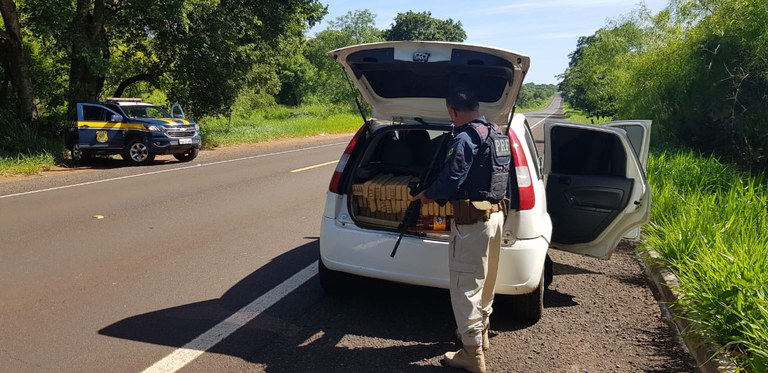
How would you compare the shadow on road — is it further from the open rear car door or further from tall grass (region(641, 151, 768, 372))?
tall grass (region(641, 151, 768, 372))

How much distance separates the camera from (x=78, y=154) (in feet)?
50.3

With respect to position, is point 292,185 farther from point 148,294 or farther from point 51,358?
point 51,358

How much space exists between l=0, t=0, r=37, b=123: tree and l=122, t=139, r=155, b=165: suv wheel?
14.7 ft

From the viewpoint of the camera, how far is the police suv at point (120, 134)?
1502cm

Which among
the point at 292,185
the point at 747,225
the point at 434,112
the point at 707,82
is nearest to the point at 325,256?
the point at 434,112

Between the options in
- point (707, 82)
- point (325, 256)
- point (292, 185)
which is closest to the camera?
point (325, 256)

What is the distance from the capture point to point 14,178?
12828 millimetres

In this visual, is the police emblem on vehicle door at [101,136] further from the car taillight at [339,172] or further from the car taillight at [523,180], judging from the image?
the car taillight at [523,180]

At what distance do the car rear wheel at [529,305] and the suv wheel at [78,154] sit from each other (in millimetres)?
14034

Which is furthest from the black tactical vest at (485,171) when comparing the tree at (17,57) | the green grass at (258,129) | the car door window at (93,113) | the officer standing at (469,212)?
the green grass at (258,129)

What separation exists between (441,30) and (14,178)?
87.1 meters

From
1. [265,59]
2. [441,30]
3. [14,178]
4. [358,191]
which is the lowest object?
[14,178]

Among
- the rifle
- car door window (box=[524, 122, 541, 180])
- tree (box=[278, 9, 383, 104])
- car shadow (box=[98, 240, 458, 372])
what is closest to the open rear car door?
car door window (box=[524, 122, 541, 180])

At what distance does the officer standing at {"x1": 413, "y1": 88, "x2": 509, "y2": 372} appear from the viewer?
339 centimetres
